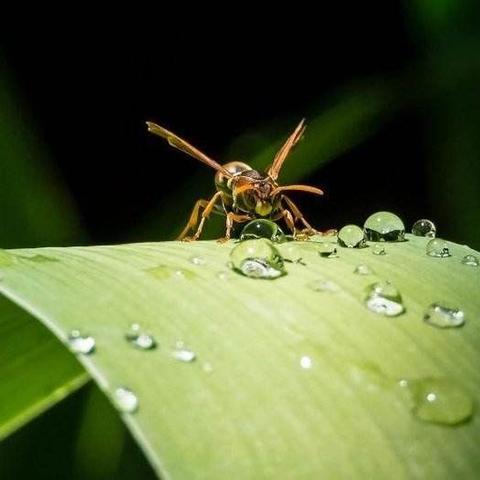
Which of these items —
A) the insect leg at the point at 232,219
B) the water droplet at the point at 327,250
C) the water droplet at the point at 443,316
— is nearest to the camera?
the water droplet at the point at 443,316

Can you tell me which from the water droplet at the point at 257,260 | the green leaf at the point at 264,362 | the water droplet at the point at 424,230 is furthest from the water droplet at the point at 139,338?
the water droplet at the point at 424,230

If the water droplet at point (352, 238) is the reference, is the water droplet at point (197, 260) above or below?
above

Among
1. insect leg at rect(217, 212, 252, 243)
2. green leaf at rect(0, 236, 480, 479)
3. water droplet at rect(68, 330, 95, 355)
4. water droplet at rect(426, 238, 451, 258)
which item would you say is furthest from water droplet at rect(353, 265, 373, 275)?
insect leg at rect(217, 212, 252, 243)

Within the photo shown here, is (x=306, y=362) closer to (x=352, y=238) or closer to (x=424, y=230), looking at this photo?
(x=352, y=238)

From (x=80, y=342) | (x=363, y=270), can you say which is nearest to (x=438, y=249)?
(x=363, y=270)

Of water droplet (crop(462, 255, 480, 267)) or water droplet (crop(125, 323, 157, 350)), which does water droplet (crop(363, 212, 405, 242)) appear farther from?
water droplet (crop(125, 323, 157, 350))

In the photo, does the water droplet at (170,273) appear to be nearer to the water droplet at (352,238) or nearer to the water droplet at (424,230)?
the water droplet at (352,238)

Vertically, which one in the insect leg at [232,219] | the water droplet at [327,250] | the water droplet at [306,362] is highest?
the water droplet at [306,362]
